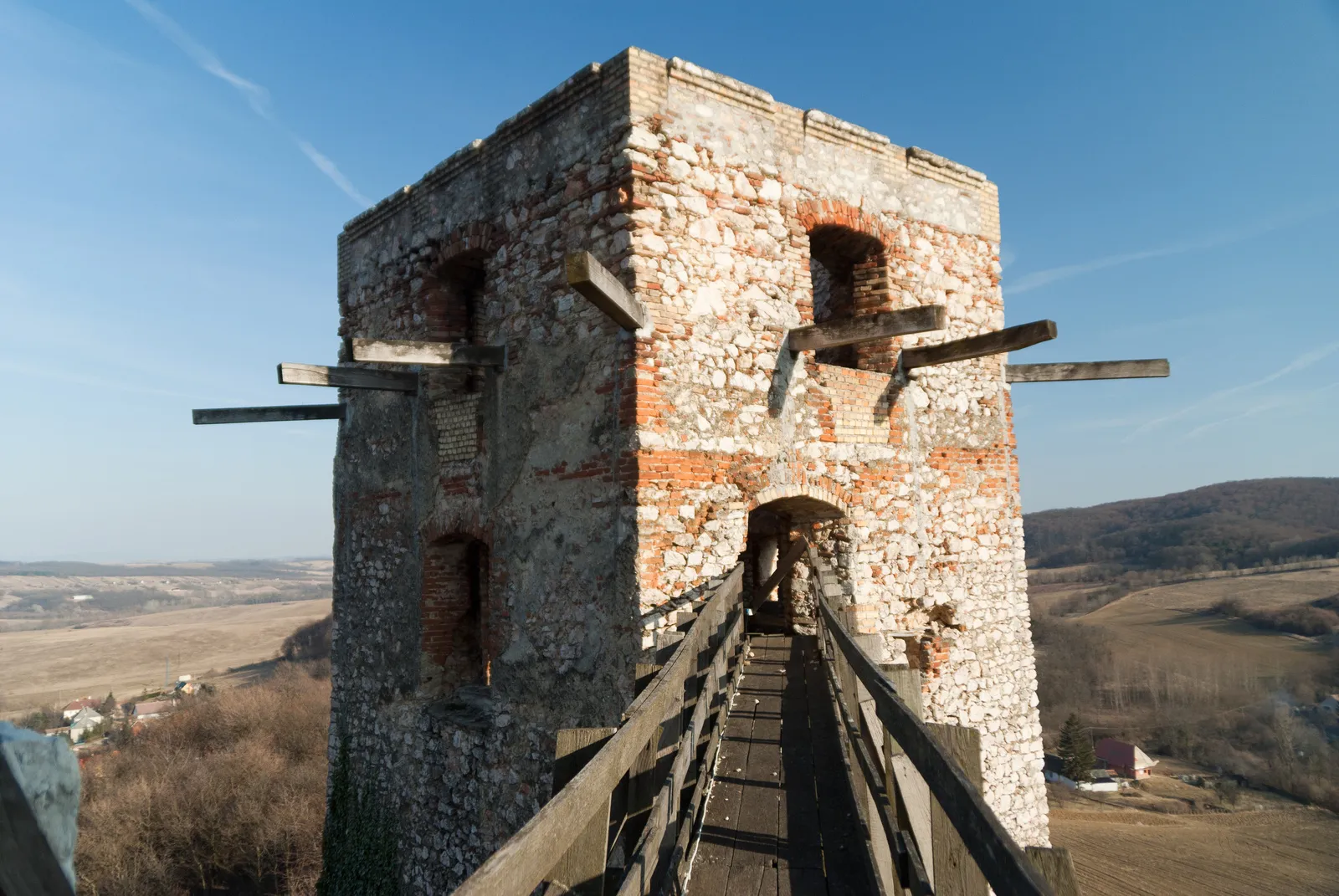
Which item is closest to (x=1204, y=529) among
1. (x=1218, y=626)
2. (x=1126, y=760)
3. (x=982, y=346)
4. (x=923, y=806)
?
(x=1218, y=626)

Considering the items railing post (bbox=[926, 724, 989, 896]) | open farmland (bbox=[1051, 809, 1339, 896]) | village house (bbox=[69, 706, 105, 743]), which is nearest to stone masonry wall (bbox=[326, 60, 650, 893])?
railing post (bbox=[926, 724, 989, 896])

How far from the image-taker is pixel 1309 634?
1908 inches

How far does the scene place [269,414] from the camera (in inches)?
330

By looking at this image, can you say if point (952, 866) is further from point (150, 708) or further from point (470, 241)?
point (150, 708)

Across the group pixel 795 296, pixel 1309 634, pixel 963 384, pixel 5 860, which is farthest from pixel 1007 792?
pixel 1309 634

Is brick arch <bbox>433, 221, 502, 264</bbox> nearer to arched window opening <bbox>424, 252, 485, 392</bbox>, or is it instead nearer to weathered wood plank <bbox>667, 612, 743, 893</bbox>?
arched window opening <bbox>424, 252, 485, 392</bbox>

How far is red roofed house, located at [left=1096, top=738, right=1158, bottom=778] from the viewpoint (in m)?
31.6

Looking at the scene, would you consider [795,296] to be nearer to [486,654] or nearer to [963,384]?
[963,384]

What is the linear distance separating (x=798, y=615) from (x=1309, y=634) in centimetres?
5785

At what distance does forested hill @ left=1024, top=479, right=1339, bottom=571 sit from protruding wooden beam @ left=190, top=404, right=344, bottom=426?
258 feet

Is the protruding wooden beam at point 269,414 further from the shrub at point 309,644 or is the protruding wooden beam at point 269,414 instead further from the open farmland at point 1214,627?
the open farmland at point 1214,627

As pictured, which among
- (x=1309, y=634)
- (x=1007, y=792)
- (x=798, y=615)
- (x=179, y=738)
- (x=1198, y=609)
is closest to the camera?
(x=798, y=615)

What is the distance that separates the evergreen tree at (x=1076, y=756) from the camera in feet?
100

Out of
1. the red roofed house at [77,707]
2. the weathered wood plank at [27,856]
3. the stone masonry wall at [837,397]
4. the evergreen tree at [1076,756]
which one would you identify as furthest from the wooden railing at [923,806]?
the red roofed house at [77,707]
